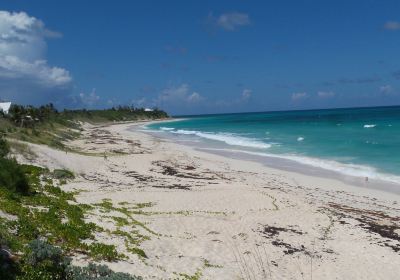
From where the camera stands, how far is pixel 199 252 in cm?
1194

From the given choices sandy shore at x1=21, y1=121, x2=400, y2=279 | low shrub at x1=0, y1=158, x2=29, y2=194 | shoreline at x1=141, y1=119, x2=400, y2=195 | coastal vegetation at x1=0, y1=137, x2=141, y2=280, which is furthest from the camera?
shoreline at x1=141, y1=119, x2=400, y2=195

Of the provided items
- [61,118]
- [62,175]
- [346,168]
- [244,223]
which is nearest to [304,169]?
[346,168]

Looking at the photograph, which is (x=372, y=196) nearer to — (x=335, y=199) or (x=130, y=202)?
(x=335, y=199)

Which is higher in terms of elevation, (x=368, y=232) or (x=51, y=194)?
(x=51, y=194)

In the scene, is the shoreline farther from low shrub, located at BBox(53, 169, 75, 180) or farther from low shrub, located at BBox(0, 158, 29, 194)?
low shrub, located at BBox(0, 158, 29, 194)

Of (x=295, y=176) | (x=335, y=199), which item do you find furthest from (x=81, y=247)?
(x=295, y=176)

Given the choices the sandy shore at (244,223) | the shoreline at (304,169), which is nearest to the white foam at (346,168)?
the shoreline at (304,169)

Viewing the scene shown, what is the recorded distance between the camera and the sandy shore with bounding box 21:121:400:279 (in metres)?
11.2

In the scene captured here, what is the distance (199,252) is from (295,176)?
1662 centimetres

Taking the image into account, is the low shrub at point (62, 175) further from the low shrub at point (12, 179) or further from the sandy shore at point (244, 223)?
the low shrub at point (12, 179)

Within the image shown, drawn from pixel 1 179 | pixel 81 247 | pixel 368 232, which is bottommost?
pixel 368 232

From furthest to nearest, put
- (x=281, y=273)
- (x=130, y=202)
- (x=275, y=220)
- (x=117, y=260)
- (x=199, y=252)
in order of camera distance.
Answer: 1. (x=130, y=202)
2. (x=275, y=220)
3. (x=199, y=252)
4. (x=281, y=273)
5. (x=117, y=260)

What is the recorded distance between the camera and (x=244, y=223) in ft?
50.5

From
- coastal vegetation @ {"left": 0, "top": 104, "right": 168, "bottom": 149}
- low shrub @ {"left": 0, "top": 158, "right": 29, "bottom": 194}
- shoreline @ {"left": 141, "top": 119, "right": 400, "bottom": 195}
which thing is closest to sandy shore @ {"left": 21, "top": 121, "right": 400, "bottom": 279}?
shoreline @ {"left": 141, "top": 119, "right": 400, "bottom": 195}
